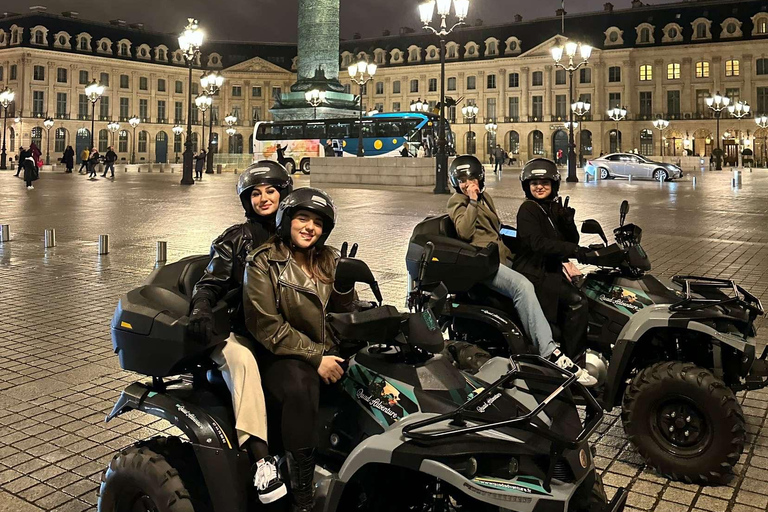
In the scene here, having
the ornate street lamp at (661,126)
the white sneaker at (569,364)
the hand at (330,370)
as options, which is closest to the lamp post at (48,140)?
the ornate street lamp at (661,126)

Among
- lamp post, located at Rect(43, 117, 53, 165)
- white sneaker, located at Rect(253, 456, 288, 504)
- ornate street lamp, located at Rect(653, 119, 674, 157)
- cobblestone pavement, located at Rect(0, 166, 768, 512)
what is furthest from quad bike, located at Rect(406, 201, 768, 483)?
lamp post, located at Rect(43, 117, 53, 165)

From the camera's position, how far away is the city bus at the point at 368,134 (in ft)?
139

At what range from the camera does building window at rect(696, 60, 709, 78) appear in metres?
73.2

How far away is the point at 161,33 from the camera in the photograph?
304ft

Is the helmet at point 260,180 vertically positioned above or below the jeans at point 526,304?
above

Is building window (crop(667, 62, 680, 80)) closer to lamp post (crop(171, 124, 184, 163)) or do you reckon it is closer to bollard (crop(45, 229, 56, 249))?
lamp post (crop(171, 124, 184, 163))

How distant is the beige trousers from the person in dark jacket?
2145mm

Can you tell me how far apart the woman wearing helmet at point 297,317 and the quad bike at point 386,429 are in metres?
0.10

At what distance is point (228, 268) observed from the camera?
9.41ft

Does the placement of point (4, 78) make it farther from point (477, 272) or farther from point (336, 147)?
point (477, 272)

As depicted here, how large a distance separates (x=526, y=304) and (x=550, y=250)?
34cm

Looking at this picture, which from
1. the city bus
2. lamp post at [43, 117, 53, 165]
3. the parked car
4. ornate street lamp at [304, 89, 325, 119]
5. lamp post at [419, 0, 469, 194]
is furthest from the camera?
lamp post at [43, 117, 53, 165]

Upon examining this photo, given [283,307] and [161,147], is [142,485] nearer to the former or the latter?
[283,307]

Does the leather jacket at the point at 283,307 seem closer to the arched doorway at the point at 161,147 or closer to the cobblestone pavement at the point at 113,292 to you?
the cobblestone pavement at the point at 113,292
